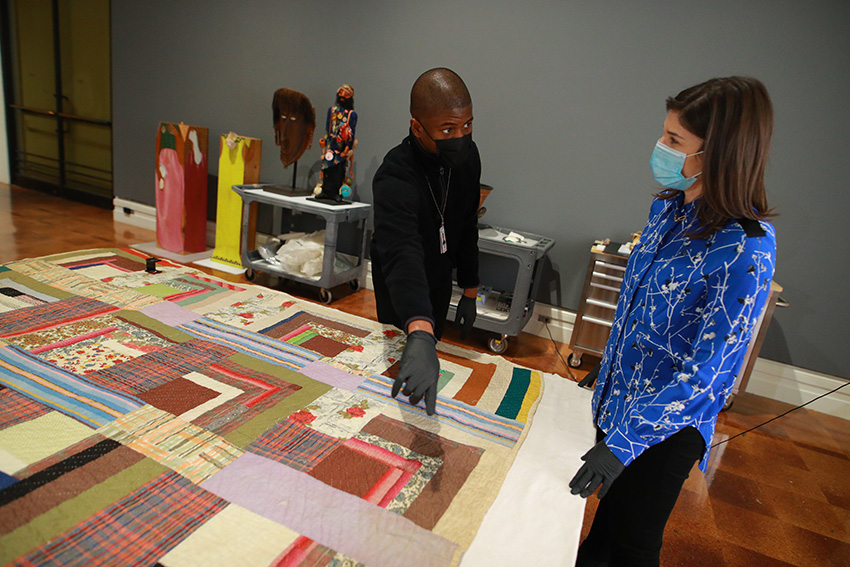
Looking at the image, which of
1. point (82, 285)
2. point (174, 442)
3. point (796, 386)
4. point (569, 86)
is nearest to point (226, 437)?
point (174, 442)

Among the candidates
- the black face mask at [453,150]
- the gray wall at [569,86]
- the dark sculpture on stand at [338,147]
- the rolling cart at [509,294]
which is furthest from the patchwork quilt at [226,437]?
the gray wall at [569,86]

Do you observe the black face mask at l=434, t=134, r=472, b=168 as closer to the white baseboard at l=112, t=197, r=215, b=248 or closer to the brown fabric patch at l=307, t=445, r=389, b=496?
the brown fabric patch at l=307, t=445, r=389, b=496

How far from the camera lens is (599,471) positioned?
0.96 m

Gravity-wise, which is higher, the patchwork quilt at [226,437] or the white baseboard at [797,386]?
the patchwork quilt at [226,437]

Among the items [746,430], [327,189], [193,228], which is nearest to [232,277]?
[193,228]

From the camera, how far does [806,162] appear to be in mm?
2580

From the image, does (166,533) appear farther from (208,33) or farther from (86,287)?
(208,33)

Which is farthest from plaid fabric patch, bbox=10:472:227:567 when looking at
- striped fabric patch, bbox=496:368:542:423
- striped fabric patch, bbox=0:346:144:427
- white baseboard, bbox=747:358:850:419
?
white baseboard, bbox=747:358:850:419

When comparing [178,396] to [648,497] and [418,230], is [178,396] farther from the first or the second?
[648,497]

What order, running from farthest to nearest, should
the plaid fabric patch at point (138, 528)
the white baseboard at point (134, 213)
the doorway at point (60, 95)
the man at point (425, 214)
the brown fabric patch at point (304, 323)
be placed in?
the doorway at point (60, 95)
the white baseboard at point (134, 213)
the brown fabric patch at point (304, 323)
the man at point (425, 214)
the plaid fabric patch at point (138, 528)

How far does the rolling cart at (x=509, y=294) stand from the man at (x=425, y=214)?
43.2 inches

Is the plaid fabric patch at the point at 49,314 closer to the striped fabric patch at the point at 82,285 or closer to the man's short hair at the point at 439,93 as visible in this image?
the striped fabric patch at the point at 82,285

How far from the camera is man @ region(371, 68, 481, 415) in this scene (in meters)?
1.06

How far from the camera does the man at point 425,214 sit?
3.46ft
